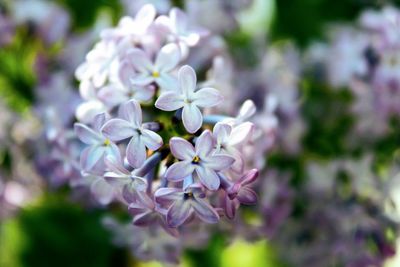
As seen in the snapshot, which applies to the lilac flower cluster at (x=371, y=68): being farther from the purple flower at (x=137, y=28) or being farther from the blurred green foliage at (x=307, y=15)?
the purple flower at (x=137, y=28)

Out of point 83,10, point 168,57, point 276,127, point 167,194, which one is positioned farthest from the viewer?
point 83,10

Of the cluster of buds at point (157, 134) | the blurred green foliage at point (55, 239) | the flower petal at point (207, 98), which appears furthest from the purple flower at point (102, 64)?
the blurred green foliage at point (55, 239)

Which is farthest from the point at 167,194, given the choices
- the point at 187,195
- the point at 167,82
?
the point at 167,82

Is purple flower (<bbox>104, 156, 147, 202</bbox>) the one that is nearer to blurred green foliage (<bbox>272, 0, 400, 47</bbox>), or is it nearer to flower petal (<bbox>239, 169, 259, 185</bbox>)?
flower petal (<bbox>239, 169, 259, 185</bbox>)

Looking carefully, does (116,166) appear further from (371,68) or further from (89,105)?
(371,68)

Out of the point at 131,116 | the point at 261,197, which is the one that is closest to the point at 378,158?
the point at 261,197

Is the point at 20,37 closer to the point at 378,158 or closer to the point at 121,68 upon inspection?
the point at 121,68

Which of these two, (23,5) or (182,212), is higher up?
(23,5)
